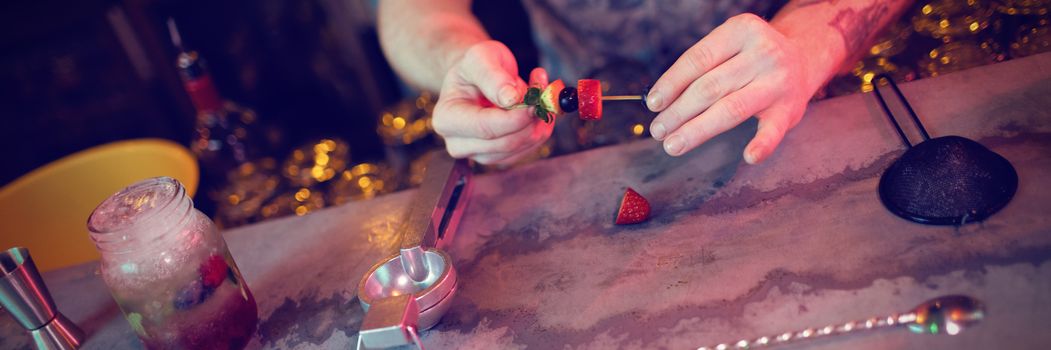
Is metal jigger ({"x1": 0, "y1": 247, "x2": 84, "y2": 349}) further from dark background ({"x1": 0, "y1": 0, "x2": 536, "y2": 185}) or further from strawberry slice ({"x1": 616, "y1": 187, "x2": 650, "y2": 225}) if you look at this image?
dark background ({"x1": 0, "y1": 0, "x2": 536, "y2": 185})

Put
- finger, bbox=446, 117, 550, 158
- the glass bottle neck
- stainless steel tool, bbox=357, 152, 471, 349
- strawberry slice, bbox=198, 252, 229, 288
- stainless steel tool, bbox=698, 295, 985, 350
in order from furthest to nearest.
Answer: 1. the glass bottle neck
2. finger, bbox=446, 117, 550, 158
3. strawberry slice, bbox=198, 252, 229, 288
4. stainless steel tool, bbox=357, 152, 471, 349
5. stainless steel tool, bbox=698, 295, 985, 350

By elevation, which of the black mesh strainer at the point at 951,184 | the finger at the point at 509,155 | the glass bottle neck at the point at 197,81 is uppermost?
the black mesh strainer at the point at 951,184

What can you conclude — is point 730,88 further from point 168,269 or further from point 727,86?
point 168,269

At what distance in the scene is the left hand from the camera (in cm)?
138

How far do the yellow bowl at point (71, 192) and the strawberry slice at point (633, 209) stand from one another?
1.44 m

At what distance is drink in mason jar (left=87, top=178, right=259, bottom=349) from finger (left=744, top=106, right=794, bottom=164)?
1.03 m

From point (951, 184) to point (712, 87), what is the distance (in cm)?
45

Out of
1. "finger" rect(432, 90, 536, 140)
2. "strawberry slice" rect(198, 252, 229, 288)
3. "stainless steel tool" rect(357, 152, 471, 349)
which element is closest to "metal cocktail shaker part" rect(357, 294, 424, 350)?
"stainless steel tool" rect(357, 152, 471, 349)

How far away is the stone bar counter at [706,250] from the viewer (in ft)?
3.58

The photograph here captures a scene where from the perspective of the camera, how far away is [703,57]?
139 centimetres

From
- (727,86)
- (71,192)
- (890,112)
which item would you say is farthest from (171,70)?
(890,112)

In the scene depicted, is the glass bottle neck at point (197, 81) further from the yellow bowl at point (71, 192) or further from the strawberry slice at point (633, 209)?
the strawberry slice at point (633, 209)

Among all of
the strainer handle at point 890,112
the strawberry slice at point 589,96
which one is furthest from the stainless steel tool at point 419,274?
the strainer handle at point 890,112

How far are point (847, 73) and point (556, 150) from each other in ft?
2.93
